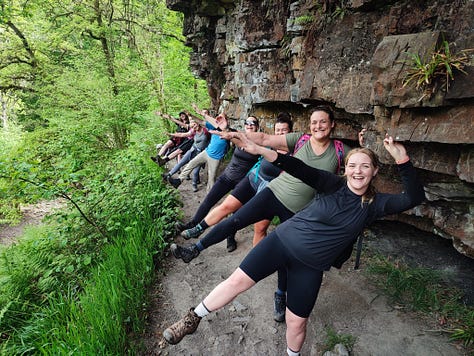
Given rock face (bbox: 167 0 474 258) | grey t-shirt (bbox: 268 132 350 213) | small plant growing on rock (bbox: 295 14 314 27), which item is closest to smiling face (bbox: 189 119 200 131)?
rock face (bbox: 167 0 474 258)

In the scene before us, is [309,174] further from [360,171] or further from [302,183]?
[302,183]

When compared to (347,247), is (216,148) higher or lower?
lower

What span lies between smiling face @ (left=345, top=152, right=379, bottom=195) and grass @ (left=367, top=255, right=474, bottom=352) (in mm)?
2303

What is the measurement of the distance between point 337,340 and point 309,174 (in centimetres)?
204

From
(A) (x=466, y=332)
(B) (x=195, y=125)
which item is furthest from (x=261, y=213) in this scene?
(B) (x=195, y=125)

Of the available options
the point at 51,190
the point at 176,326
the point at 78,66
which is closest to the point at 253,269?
the point at 176,326

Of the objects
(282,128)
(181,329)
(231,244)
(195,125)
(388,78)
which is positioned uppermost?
(388,78)

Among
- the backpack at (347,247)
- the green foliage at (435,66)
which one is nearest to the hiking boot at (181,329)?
the backpack at (347,247)

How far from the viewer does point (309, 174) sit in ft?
7.80

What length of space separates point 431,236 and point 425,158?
1.46 metres

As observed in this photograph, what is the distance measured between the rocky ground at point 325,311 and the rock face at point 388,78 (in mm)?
652

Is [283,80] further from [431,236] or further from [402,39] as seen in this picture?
[431,236]

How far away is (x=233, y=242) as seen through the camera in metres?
4.94

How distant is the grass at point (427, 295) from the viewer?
10.3 ft
